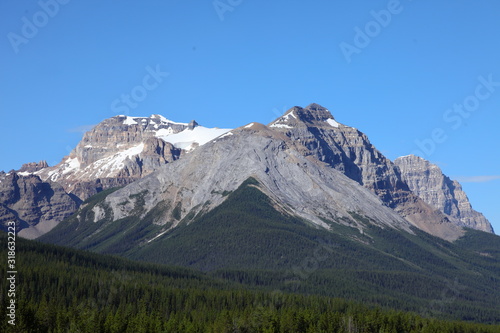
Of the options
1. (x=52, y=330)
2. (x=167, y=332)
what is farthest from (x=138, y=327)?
(x=52, y=330)

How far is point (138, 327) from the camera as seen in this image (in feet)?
655

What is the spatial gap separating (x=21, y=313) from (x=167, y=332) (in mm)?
33311

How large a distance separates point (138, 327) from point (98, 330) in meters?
10.4

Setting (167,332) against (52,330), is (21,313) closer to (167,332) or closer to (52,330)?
(52,330)

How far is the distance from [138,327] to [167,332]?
7045 mm

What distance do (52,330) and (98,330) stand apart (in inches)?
438

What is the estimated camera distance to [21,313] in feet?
629

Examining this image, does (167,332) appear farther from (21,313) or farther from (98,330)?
(21,313)

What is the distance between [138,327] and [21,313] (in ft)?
88.1

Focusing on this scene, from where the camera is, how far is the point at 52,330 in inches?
7687

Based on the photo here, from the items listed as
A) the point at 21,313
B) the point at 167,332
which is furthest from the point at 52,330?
the point at 167,332

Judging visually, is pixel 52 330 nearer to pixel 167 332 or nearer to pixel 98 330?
pixel 98 330

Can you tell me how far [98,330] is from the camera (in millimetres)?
193125
